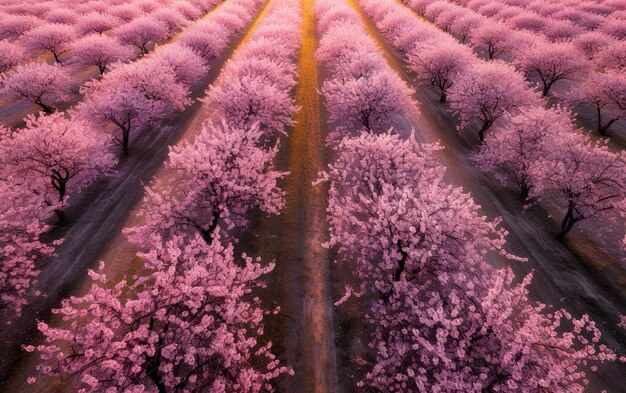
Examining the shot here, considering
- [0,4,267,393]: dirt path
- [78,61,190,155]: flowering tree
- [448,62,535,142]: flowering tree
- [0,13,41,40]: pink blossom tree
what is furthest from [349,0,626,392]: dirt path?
[0,13,41,40]: pink blossom tree

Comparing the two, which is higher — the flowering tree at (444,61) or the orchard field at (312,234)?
the flowering tree at (444,61)

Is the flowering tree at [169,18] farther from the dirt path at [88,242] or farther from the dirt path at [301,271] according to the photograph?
the dirt path at [301,271]

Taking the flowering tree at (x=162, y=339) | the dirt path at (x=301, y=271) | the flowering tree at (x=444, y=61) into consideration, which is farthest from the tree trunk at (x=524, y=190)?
the flowering tree at (x=162, y=339)

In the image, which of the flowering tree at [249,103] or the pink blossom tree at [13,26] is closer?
the flowering tree at [249,103]

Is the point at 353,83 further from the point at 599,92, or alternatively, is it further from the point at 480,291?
the point at 599,92

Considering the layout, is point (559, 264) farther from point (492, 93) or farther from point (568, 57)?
point (568, 57)

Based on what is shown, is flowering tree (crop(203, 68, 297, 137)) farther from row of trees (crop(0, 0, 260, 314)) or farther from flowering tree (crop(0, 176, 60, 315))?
flowering tree (crop(0, 176, 60, 315))
